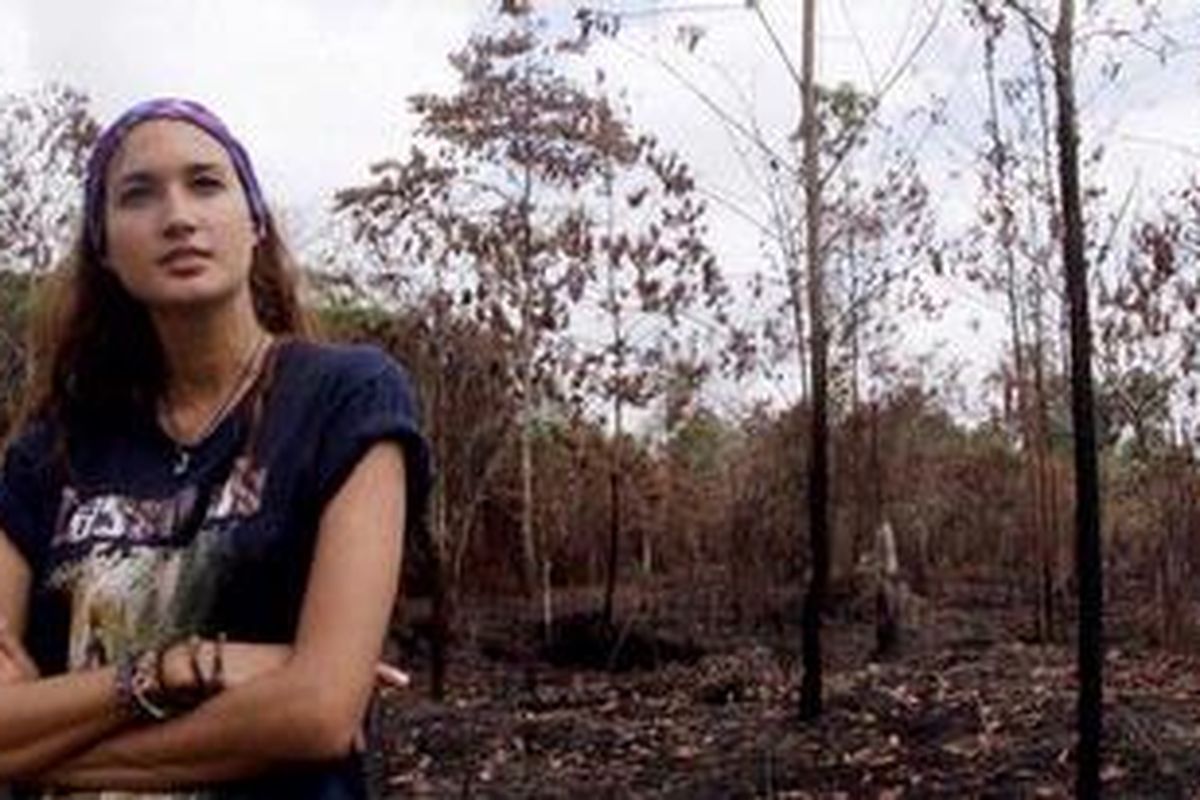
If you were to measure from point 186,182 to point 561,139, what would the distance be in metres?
15.5

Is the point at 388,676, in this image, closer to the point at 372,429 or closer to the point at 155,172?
the point at 372,429

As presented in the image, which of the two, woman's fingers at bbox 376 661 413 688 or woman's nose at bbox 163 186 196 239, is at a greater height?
woman's nose at bbox 163 186 196 239

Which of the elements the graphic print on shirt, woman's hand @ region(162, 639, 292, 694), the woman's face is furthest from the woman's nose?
woman's hand @ region(162, 639, 292, 694)

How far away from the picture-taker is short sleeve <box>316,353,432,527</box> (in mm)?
1729

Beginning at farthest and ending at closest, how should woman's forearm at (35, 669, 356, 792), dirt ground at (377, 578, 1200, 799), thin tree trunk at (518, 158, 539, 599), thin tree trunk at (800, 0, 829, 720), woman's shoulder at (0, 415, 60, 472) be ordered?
thin tree trunk at (518, 158, 539, 599)
thin tree trunk at (800, 0, 829, 720)
dirt ground at (377, 578, 1200, 799)
woman's shoulder at (0, 415, 60, 472)
woman's forearm at (35, 669, 356, 792)

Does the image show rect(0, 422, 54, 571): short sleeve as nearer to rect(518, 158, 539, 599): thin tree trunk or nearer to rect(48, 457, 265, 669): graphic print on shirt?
rect(48, 457, 265, 669): graphic print on shirt

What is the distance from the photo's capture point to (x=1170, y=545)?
46.7 ft

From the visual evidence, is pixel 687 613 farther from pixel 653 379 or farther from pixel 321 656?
pixel 321 656

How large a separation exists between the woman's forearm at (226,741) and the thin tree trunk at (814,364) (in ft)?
28.7

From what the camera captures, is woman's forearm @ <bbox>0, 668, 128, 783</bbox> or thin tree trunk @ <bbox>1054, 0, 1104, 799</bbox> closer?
woman's forearm @ <bbox>0, 668, 128, 783</bbox>

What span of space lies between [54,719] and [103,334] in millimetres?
393

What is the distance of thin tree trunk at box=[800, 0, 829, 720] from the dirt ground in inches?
9.8

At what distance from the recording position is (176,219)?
179cm

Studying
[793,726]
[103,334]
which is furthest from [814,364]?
[103,334]
